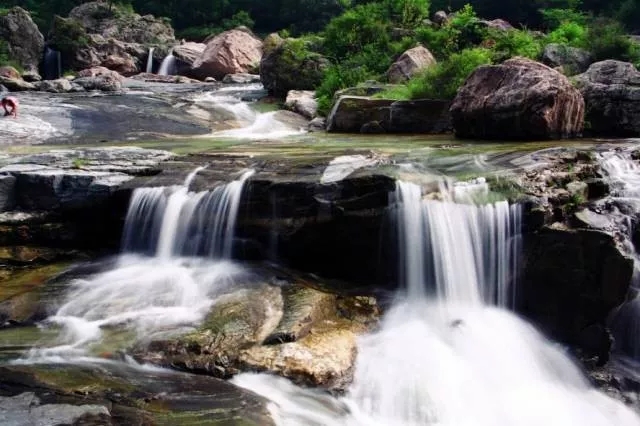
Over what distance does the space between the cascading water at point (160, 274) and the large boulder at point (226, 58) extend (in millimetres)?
21012

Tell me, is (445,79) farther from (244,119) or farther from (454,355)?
(454,355)

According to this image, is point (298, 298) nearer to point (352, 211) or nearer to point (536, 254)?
point (352, 211)

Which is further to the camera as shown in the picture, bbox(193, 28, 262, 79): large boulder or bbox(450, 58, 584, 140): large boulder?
bbox(193, 28, 262, 79): large boulder

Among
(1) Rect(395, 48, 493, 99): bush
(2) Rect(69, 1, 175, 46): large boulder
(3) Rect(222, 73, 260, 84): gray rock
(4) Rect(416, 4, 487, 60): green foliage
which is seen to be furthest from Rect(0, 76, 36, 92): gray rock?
(2) Rect(69, 1, 175, 46): large boulder

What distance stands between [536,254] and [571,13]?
2427 centimetres

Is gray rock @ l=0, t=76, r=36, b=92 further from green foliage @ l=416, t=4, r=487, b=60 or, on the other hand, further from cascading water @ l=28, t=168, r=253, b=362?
cascading water @ l=28, t=168, r=253, b=362

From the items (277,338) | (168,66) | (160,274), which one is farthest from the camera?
(168,66)

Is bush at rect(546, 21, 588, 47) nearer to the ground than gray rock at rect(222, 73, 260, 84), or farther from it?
farther from it

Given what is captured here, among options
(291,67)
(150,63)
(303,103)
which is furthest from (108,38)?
(303,103)

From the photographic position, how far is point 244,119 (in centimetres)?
1694

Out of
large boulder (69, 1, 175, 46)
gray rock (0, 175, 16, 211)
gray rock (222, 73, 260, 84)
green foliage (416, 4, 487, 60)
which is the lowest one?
gray rock (0, 175, 16, 211)

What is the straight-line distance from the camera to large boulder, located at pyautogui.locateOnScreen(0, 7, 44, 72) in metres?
27.5

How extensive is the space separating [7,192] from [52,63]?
78.7 feet

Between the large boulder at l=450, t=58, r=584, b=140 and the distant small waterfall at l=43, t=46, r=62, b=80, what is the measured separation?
24.0 metres
